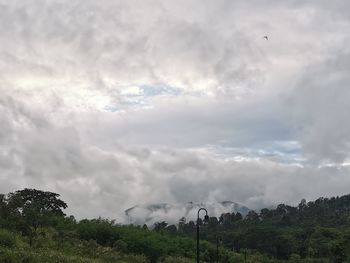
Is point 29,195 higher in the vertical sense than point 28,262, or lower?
higher

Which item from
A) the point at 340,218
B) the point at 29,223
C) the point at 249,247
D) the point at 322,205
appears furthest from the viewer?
the point at 322,205

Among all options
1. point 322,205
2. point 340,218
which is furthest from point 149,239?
point 322,205

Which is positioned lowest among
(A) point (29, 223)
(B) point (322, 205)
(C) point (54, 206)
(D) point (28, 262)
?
(D) point (28, 262)

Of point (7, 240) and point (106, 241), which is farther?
point (106, 241)

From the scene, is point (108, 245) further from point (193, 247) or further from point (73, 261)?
point (73, 261)

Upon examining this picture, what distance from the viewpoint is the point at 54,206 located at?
7719cm

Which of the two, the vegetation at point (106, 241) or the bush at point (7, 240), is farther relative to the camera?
the vegetation at point (106, 241)

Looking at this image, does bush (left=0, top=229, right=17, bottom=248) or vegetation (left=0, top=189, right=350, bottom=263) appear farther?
vegetation (left=0, top=189, right=350, bottom=263)

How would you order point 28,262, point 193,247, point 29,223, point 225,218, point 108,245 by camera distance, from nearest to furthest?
point 28,262 < point 29,223 < point 108,245 < point 193,247 < point 225,218

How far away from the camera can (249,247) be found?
103 meters

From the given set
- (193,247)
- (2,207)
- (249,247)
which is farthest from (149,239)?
(249,247)

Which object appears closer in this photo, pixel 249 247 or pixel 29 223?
pixel 29 223

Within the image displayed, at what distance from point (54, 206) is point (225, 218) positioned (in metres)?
101

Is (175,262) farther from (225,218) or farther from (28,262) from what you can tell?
(225,218)
